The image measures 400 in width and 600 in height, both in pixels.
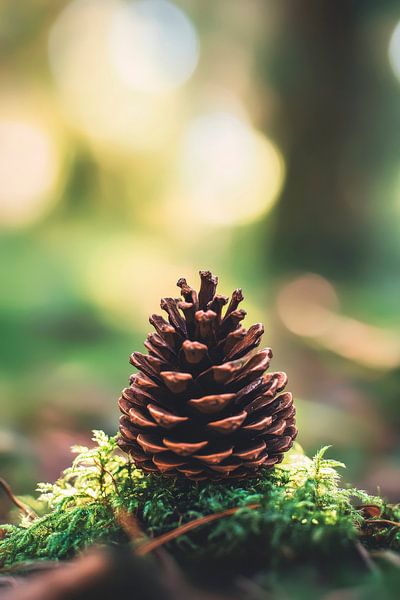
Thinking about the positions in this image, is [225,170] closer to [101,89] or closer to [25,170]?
[101,89]

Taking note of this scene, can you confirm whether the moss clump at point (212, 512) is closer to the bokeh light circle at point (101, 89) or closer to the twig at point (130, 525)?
the twig at point (130, 525)

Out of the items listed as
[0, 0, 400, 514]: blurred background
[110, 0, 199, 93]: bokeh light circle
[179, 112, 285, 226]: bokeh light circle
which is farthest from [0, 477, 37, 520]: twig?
[110, 0, 199, 93]: bokeh light circle

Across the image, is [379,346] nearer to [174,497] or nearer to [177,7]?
[174,497]

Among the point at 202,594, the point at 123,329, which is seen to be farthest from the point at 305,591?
the point at 123,329

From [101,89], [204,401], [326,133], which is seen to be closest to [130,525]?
[204,401]

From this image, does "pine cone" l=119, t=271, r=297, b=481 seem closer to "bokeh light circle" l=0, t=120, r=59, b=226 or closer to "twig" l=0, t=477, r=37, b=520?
"twig" l=0, t=477, r=37, b=520

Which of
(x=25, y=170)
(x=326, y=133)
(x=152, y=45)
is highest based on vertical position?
(x=152, y=45)
